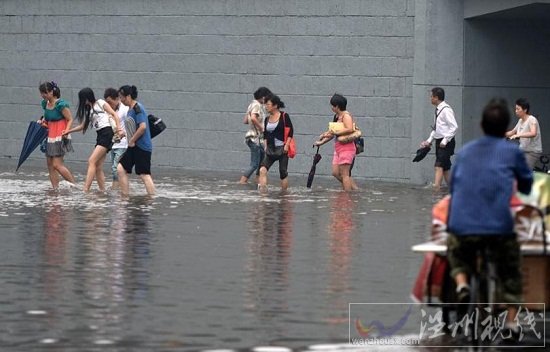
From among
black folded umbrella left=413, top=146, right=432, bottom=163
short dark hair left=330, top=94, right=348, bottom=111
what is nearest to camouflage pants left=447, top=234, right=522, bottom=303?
short dark hair left=330, top=94, right=348, bottom=111

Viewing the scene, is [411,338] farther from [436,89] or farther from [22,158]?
[22,158]

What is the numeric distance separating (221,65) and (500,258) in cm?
1900

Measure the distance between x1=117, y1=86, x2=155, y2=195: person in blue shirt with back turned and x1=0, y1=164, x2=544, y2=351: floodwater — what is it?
308 mm

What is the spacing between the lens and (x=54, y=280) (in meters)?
11.9

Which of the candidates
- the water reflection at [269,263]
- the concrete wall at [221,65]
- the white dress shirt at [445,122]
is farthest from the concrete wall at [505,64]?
the water reflection at [269,263]

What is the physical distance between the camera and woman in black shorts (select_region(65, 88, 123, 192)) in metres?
21.6

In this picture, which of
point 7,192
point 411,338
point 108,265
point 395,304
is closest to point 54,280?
point 108,265

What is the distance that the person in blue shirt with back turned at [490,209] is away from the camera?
8820 millimetres

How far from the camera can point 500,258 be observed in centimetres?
882

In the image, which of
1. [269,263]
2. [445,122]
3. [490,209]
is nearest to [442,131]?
[445,122]

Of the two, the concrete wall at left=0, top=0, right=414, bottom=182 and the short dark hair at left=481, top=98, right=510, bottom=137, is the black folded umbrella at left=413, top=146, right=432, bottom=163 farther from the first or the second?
the short dark hair at left=481, top=98, right=510, bottom=137

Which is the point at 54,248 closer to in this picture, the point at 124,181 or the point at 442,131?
the point at 124,181

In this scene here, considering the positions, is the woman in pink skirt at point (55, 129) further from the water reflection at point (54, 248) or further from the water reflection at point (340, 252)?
the water reflection at point (340, 252)

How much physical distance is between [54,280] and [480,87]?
14.4 metres
